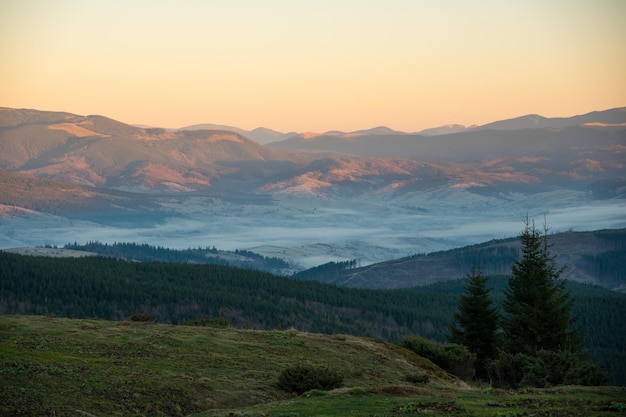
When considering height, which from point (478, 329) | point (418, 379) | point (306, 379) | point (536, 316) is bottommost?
point (418, 379)

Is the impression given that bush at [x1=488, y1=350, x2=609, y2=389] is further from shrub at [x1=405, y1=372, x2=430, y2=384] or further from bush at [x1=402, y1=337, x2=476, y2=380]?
shrub at [x1=405, y1=372, x2=430, y2=384]

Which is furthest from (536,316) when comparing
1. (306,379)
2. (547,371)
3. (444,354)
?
(306,379)

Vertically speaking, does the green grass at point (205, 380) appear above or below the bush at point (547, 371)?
above

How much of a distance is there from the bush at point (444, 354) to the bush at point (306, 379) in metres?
15.7

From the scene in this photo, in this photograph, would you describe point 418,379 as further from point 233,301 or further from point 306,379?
point 233,301

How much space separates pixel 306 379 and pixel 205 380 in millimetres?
4176

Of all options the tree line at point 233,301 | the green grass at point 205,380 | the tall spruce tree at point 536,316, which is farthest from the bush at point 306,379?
the tree line at point 233,301

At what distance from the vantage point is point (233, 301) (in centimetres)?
15388

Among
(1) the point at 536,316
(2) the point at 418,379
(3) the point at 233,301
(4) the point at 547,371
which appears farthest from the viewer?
(3) the point at 233,301

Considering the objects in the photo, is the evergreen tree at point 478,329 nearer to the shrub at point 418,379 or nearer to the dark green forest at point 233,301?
the shrub at point 418,379

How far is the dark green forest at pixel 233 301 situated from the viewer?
13925 cm

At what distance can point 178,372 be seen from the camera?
35312 millimetres

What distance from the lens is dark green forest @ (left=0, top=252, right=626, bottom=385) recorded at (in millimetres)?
139250

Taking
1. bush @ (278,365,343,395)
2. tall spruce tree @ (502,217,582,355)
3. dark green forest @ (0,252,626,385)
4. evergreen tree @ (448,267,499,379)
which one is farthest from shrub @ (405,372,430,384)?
dark green forest @ (0,252,626,385)
